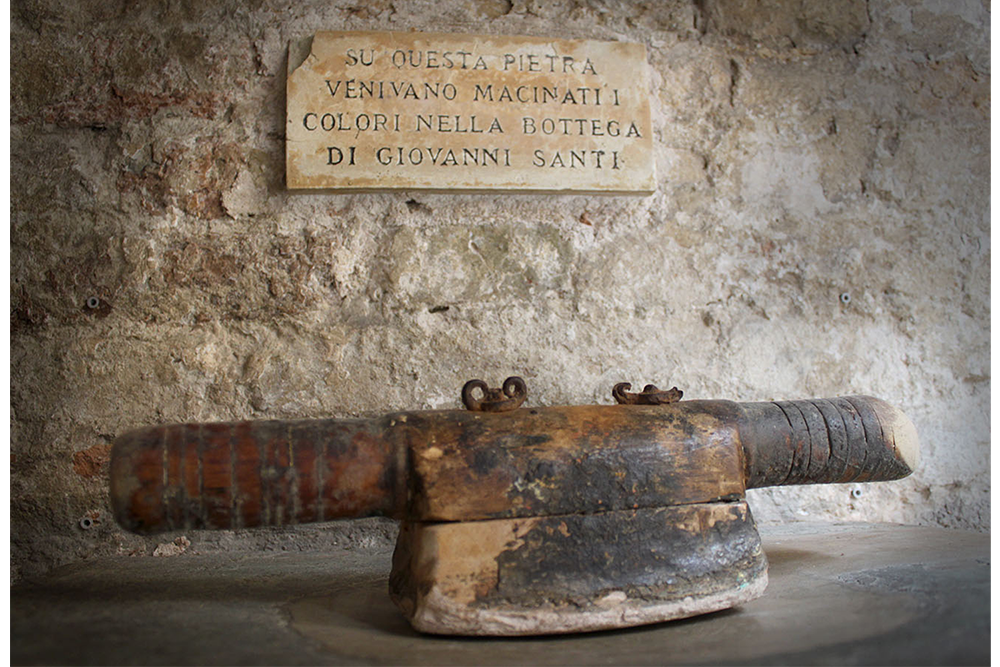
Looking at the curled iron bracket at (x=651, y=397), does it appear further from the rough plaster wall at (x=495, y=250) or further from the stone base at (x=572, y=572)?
the rough plaster wall at (x=495, y=250)

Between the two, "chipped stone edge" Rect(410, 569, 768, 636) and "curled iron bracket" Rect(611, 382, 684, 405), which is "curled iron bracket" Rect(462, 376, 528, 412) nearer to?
"curled iron bracket" Rect(611, 382, 684, 405)

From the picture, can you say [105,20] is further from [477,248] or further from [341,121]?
[477,248]

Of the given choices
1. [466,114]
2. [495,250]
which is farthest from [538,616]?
[466,114]

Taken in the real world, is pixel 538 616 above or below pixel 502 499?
below

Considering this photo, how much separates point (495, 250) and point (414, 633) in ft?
3.85

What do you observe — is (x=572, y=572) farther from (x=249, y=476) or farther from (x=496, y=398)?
(x=249, y=476)

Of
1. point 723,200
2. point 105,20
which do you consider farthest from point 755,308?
point 105,20

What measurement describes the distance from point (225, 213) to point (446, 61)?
80cm

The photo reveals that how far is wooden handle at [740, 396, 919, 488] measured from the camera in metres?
1.69

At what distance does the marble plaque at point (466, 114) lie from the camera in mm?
2205

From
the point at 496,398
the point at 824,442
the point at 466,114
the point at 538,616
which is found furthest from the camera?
the point at 466,114

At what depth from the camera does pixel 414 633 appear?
1.47m

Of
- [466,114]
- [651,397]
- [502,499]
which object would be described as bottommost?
[502,499]

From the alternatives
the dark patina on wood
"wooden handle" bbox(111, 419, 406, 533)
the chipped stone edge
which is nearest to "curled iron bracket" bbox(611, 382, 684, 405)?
the dark patina on wood
